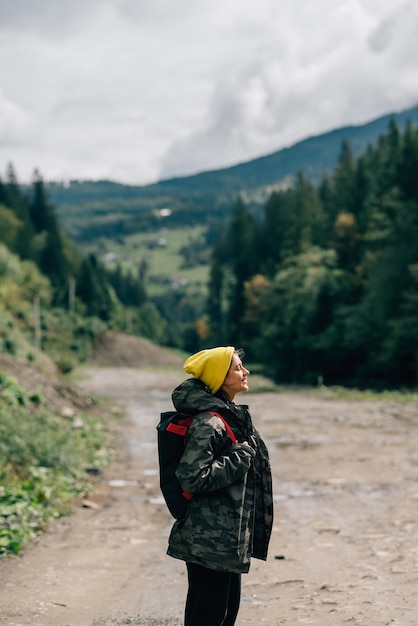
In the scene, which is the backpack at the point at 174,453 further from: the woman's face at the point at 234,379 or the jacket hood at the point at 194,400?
the woman's face at the point at 234,379

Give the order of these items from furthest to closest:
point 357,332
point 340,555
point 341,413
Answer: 1. point 357,332
2. point 341,413
3. point 340,555

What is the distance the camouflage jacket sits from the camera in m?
4.16

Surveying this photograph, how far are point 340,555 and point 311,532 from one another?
47.0 inches

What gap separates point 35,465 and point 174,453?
844 cm

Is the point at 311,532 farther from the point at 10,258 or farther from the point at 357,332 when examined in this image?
the point at 10,258

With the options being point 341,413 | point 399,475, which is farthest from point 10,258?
point 399,475

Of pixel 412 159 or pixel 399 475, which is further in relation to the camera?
pixel 412 159

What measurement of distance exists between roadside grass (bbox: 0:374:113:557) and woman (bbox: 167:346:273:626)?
456cm

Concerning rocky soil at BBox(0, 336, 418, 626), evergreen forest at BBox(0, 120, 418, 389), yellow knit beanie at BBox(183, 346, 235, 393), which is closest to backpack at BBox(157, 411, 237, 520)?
yellow knit beanie at BBox(183, 346, 235, 393)

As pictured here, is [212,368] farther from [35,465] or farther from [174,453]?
[35,465]

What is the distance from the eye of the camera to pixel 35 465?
1213 cm

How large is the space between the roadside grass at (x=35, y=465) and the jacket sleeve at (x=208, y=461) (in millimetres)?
4834

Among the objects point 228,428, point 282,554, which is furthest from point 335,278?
point 228,428

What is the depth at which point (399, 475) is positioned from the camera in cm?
1245
